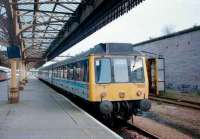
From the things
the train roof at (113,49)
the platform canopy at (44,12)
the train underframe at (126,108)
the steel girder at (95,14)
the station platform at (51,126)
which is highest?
the platform canopy at (44,12)

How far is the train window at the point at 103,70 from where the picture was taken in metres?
14.0

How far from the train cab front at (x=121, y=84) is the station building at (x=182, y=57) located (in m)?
14.1

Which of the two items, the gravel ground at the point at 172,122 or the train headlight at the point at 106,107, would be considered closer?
the gravel ground at the point at 172,122

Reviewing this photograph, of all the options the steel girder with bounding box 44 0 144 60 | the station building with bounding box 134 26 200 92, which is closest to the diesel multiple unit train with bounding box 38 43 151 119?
the steel girder with bounding box 44 0 144 60

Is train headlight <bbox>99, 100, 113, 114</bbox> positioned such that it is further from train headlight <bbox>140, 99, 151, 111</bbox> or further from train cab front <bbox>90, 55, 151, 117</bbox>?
train headlight <bbox>140, 99, 151, 111</bbox>

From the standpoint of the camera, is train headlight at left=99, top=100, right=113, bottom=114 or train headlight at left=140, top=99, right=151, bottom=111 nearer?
train headlight at left=99, top=100, right=113, bottom=114

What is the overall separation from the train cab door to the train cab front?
1312 cm

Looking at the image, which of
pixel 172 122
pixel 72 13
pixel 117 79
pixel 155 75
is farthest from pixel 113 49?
pixel 155 75

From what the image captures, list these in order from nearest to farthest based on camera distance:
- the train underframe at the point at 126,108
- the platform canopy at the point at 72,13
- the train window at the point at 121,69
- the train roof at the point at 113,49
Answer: the train underframe at the point at 126,108, the train roof at the point at 113,49, the train window at the point at 121,69, the platform canopy at the point at 72,13

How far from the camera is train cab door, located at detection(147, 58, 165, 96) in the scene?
27734mm

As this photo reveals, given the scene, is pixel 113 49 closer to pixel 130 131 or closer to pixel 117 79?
pixel 117 79

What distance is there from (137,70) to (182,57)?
1673 cm

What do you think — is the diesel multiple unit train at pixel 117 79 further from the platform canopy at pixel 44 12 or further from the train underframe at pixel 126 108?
the platform canopy at pixel 44 12

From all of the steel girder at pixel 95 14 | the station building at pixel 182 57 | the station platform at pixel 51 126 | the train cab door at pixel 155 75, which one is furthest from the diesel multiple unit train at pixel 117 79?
the station building at pixel 182 57
